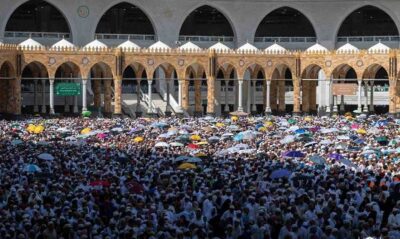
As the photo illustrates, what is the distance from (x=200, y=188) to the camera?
21.3 m

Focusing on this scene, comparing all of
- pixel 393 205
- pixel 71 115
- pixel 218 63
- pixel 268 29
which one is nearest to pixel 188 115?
pixel 218 63

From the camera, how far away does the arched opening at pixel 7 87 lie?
5553 cm

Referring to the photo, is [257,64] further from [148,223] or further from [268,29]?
[148,223]

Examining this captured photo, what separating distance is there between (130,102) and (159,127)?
1922 centimetres

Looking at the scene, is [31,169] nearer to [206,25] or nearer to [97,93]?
[97,93]

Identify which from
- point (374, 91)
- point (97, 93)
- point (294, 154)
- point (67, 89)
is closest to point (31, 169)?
point (294, 154)

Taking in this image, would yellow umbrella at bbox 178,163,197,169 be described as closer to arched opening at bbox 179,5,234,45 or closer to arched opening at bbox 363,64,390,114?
arched opening at bbox 363,64,390,114

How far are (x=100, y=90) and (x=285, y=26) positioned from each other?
20442mm

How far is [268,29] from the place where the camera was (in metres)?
74.6

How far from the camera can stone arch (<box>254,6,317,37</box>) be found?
73.6 m


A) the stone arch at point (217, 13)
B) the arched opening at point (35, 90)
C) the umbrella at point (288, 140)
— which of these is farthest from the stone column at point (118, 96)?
the umbrella at point (288, 140)

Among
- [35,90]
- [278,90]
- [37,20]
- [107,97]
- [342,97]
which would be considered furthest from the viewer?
[37,20]

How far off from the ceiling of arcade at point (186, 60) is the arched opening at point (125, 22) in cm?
1114

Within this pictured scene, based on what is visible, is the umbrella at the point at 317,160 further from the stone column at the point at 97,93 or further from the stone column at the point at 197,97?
the stone column at the point at 97,93
